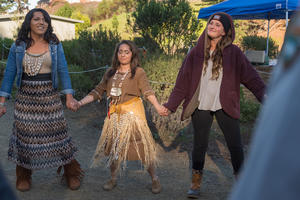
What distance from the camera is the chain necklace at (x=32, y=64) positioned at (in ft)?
11.1

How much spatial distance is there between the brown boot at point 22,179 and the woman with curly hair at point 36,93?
141 millimetres

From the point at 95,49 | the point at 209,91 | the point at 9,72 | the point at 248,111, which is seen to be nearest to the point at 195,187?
the point at 209,91

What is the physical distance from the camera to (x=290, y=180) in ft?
1.80

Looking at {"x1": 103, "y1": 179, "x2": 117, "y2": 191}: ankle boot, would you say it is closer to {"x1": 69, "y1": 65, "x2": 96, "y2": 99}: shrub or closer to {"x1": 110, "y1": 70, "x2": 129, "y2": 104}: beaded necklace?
{"x1": 110, "y1": 70, "x2": 129, "y2": 104}: beaded necklace

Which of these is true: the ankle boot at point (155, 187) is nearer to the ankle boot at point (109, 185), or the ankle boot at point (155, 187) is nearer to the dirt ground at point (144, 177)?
the dirt ground at point (144, 177)

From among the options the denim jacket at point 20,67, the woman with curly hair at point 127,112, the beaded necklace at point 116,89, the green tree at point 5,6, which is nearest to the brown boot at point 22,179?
the denim jacket at point 20,67

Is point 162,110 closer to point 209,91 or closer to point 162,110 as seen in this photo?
point 162,110

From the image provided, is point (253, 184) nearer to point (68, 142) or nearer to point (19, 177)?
point (68, 142)

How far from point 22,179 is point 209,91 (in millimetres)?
2213

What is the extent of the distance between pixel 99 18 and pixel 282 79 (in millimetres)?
59858

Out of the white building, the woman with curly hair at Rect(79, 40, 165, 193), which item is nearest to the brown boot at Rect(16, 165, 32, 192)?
the woman with curly hair at Rect(79, 40, 165, 193)

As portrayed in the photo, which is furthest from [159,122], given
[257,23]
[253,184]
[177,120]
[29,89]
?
[257,23]

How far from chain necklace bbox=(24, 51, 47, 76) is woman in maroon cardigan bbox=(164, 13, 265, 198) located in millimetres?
1482

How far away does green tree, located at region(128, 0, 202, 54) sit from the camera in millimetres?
8664
